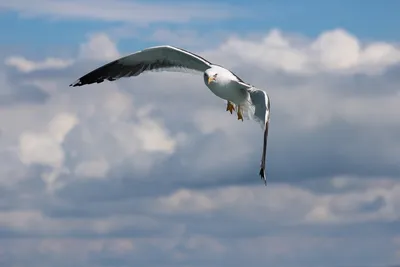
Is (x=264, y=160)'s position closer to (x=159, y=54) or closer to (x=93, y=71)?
(x=159, y=54)

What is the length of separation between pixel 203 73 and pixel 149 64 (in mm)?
4341

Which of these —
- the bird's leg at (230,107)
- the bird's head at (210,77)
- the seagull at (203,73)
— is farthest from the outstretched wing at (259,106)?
the bird's leg at (230,107)

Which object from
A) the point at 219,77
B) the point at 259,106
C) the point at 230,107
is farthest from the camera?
the point at 230,107

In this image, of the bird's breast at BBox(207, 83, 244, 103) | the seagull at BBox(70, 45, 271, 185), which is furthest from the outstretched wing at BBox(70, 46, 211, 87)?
the bird's breast at BBox(207, 83, 244, 103)

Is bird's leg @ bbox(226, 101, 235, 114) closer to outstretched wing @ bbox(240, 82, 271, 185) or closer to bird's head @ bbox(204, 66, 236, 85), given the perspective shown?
bird's head @ bbox(204, 66, 236, 85)

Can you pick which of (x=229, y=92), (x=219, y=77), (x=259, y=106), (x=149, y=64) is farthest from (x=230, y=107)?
(x=149, y=64)

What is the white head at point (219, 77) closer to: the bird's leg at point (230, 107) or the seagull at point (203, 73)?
the seagull at point (203, 73)

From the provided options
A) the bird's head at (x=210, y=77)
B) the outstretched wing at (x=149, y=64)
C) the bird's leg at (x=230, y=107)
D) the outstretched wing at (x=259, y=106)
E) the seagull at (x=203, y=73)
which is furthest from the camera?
the outstretched wing at (x=149, y=64)

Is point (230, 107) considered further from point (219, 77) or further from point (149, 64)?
point (149, 64)

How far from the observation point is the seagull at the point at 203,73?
3914cm

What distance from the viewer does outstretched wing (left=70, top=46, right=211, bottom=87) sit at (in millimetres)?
46484

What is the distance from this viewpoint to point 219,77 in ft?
135

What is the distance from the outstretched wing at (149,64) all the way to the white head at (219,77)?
335cm

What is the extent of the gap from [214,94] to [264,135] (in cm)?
439
